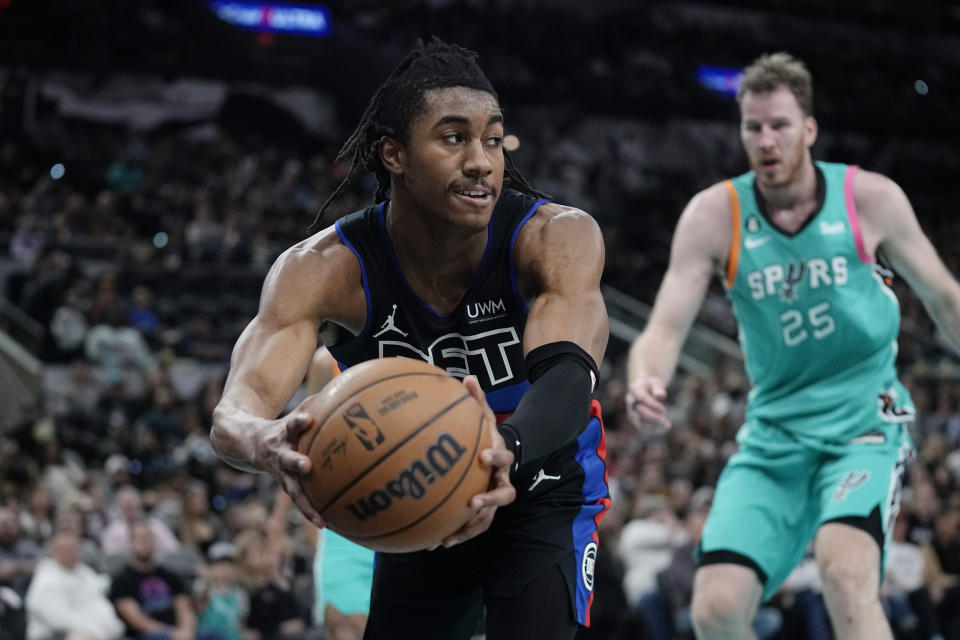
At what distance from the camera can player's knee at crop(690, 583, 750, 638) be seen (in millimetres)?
4312

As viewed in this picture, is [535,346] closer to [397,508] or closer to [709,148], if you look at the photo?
[397,508]

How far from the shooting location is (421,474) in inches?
103

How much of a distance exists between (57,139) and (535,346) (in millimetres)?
17876

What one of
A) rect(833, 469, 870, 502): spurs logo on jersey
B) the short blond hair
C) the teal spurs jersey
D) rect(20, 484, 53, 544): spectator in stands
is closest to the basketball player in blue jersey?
rect(833, 469, 870, 502): spurs logo on jersey

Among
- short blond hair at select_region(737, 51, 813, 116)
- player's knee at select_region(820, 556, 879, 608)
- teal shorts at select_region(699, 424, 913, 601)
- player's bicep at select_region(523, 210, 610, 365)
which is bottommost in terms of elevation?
player's knee at select_region(820, 556, 879, 608)

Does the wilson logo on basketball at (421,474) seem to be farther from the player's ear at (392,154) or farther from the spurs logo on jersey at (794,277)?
the spurs logo on jersey at (794,277)

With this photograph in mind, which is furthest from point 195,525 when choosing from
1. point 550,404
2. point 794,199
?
point 550,404

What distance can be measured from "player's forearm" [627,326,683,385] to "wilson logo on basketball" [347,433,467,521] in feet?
6.69

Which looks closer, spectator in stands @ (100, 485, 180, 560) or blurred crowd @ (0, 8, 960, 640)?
blurred crowd @ (0, 8, 960, 640)

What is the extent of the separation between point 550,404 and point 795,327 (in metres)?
A: 2.07

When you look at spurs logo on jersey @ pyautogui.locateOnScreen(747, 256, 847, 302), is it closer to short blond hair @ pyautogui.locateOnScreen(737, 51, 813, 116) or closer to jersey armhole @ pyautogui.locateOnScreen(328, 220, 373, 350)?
short blond hair @ pyautogui.locateOnScreen(737, 51, 813, 116)

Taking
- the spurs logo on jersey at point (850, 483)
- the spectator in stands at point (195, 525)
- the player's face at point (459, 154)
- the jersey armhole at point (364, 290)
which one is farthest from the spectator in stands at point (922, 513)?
→ the player's face at point (459, 154)

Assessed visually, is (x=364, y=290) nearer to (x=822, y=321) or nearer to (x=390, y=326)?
(x=390, y=326)

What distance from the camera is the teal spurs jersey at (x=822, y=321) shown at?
15.3ft
